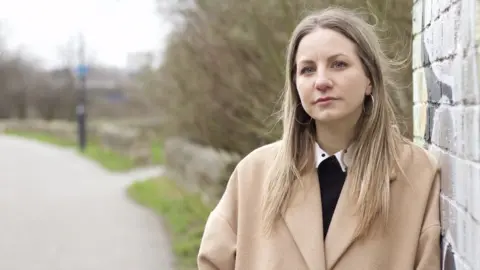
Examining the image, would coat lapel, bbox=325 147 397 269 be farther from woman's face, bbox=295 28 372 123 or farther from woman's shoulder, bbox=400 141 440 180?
woman's face, bbox=295 28 372 123

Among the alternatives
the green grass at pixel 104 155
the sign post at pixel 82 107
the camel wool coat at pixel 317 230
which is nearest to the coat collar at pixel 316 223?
the camel wool coat at pixel 317 230

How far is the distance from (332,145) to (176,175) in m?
11.0

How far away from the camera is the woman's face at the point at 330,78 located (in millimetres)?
2406

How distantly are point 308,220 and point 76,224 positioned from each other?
8568mm

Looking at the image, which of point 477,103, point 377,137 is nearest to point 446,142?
point 377,137

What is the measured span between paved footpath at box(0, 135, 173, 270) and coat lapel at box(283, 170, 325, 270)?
17.5 feet

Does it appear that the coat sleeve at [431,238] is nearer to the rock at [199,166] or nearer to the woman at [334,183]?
the woman at [334,183]

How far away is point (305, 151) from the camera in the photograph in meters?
2.57

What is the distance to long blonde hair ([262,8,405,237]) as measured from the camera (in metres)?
2.37

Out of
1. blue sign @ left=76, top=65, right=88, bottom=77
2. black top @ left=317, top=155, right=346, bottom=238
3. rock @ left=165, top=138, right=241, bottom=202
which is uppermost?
blue sign @ left=76, top=65, right=88, bottom=77

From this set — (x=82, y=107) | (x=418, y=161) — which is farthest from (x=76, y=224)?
(x=82, y=107)

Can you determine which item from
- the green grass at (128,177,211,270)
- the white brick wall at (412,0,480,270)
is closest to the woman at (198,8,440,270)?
the white brick wall at (412,0,480,270)

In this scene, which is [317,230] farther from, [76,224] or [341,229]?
[76,224]

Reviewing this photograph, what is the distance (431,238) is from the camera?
2301 millimetres
